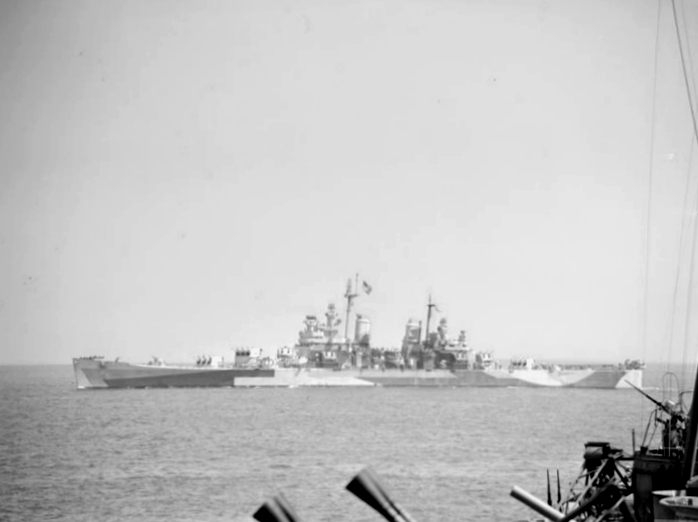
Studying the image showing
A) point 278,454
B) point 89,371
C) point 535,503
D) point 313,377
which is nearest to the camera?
point 535,503

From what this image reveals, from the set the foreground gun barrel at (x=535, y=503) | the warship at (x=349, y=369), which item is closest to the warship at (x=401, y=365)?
the warship at (x=349, y=369)

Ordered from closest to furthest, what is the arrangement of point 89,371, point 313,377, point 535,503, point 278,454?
point 535,503 → point 278,454 → point 89,371 → point 313,377

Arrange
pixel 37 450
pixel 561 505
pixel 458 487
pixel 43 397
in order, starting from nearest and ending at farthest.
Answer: pixel 561 505 < pixel 458 487 < pixel 37 450 < pixel 43 397

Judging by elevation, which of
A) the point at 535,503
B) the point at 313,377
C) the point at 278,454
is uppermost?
the point at 535,503

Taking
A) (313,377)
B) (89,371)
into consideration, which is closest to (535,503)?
(89,371)

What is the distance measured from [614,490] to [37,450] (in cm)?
4429

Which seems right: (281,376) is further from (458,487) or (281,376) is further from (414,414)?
(458,487)

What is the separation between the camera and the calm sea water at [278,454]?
1428 inches

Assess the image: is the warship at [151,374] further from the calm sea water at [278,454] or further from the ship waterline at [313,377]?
the calm sea water at [278,454]

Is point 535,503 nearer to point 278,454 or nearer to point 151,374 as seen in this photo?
point 278,454

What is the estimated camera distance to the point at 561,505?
946 inches

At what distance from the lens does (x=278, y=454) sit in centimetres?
5300

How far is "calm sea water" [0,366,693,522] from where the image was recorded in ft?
119

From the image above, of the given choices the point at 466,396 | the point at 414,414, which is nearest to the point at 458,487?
the point at 414,414
